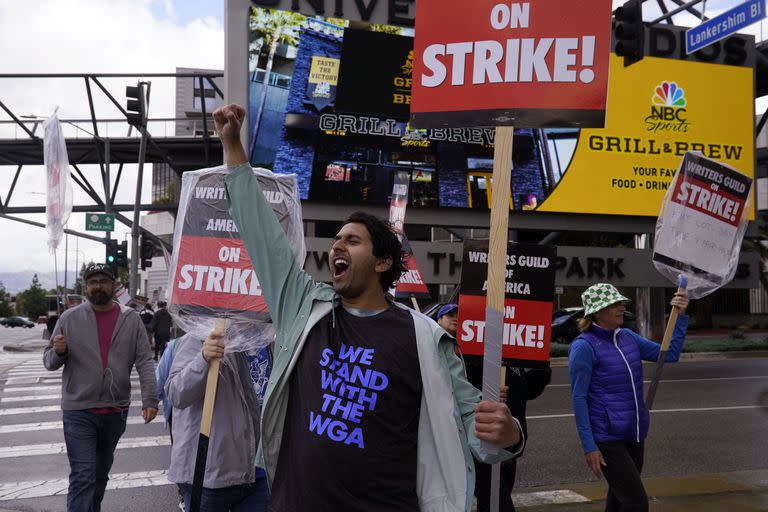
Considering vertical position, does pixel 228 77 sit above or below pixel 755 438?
above

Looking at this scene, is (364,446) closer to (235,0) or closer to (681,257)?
(681,257)

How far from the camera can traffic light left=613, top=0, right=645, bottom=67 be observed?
38.4 ft

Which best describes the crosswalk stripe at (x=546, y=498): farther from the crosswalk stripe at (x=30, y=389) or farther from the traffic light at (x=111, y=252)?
the traffic light at (x=111, y=252)

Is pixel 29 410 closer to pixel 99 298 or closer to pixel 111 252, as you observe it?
pixel 99 298

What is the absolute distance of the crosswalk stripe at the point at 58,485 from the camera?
7020 millimetres

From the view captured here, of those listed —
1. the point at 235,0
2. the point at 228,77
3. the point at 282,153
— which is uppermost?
the point at 235,0

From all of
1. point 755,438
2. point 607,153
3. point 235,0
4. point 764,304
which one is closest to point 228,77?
point 235,0

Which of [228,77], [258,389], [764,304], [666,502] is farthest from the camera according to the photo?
[764,304]

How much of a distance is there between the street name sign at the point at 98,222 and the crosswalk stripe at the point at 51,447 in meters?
17.0

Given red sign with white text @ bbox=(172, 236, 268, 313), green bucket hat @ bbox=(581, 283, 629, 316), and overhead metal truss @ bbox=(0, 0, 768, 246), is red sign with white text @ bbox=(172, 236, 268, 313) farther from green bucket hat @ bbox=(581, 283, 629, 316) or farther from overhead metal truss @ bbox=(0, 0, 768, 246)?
overhead metal truss @ bbox=(0, 0, 768, 246)

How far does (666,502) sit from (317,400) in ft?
16.5

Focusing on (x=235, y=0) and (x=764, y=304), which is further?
(x=764, y=304)

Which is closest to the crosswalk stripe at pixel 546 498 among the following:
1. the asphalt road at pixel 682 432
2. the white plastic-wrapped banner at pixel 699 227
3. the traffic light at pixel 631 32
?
the asphalt road at pixel 682 432

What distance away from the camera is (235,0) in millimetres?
18219
